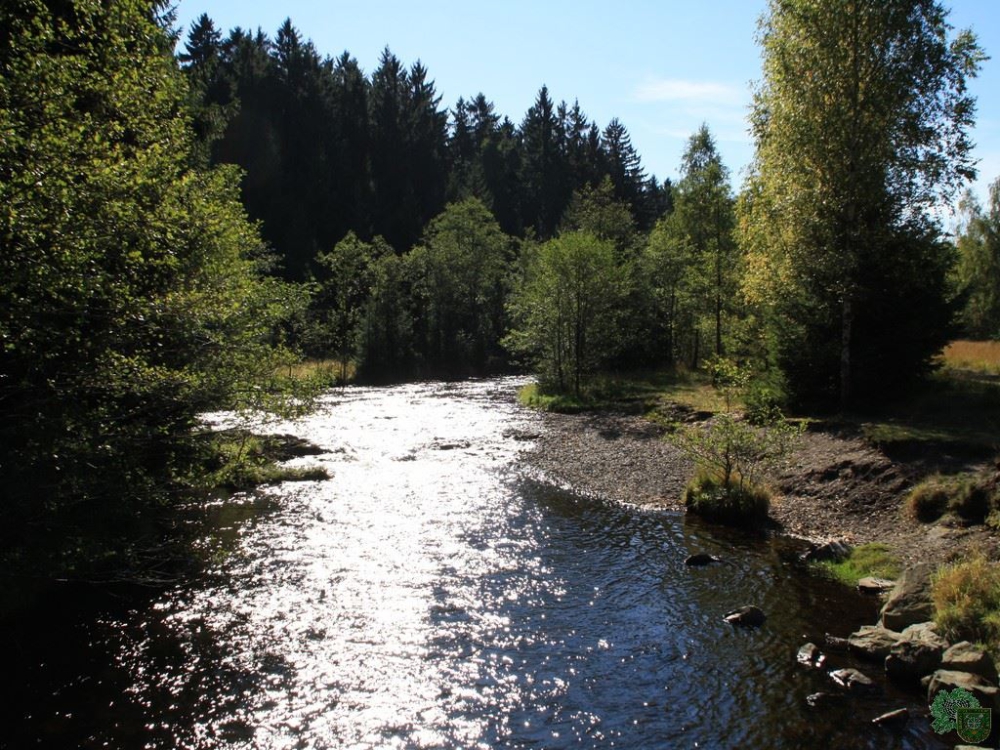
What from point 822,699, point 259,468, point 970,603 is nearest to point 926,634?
point 970,603

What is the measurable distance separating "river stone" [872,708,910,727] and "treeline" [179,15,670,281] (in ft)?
265

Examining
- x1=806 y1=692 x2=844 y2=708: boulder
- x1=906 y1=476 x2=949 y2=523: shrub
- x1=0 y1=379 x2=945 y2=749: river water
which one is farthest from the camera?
x1=906 y1=476 x2=949 y2=523: shrub

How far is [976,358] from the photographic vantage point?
34.0 metres

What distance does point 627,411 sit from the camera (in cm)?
3919

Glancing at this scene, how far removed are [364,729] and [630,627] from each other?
559cm

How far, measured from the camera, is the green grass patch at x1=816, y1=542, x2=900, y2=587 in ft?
49.7

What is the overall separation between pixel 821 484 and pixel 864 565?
5.39 meters

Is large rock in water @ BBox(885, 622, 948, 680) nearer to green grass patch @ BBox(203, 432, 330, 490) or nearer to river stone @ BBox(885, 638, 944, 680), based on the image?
river stone @ BBox(885, 638, 944, 680)

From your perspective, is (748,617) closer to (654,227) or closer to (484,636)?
(484,636)

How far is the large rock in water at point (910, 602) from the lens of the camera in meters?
12.6

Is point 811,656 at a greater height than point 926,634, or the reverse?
point 926,634

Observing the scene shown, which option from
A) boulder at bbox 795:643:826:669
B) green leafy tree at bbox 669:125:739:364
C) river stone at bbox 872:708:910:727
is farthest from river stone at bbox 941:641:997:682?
green leafy tree at bbox 669:125:739:364

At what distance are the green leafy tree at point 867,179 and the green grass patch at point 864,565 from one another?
36.4 feet

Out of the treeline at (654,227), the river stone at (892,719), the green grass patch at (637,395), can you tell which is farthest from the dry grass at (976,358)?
the river stone at (892,719)
